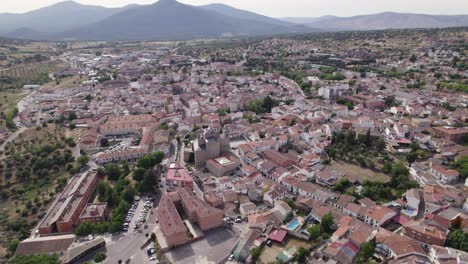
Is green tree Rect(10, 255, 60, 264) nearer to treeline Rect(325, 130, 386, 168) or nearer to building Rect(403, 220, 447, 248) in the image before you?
building Rect(403, 220, 447, 248)

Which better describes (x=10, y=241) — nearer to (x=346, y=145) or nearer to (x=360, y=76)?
(x=346, y=145)

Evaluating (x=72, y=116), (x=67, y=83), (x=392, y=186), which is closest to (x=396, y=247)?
(x=392, y=186)

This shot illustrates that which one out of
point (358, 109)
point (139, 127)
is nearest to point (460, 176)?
point (358, 109)

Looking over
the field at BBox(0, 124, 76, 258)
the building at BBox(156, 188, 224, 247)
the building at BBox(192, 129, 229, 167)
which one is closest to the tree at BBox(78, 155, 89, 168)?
the field at BBox(0, 124, 76, 258)

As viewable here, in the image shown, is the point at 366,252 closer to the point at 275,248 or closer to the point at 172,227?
the point at 275,248

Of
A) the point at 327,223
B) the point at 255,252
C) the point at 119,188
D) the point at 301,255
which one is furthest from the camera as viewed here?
the point at 119,188

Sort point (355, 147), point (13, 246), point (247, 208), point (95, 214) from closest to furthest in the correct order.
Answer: point (13, 246) → point (247, 208) → point (95, 214) → point (355, 147)
